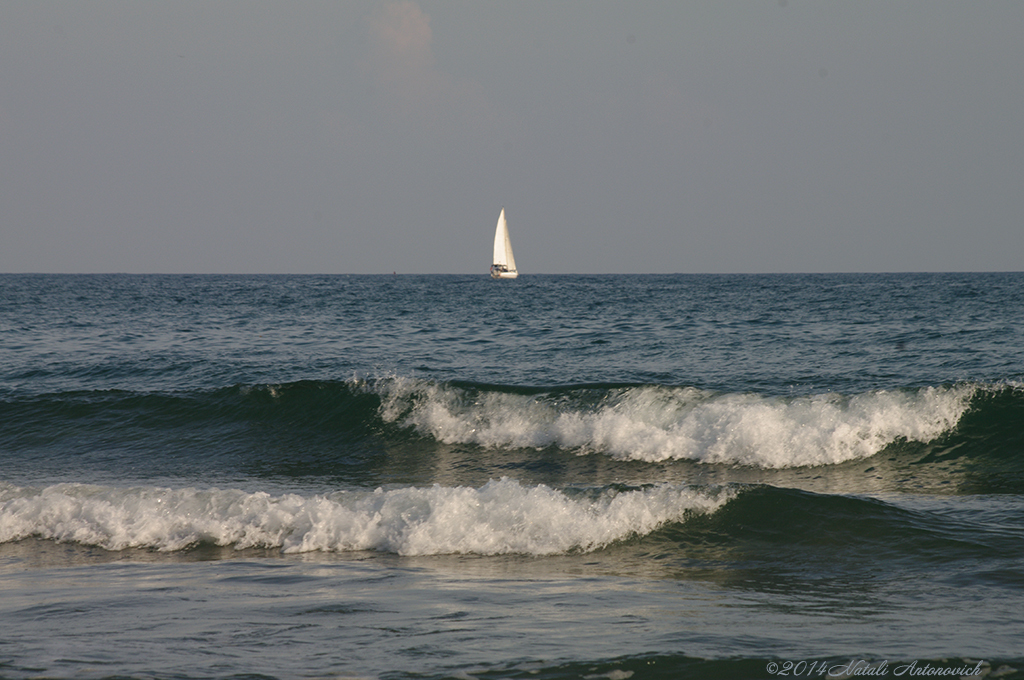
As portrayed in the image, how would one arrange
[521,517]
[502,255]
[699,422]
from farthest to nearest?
[502,255] < [699,422] < [521,517]

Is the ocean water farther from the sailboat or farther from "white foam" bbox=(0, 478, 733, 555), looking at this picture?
the sailboat

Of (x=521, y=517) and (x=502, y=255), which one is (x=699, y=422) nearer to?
(x=521, y=517)

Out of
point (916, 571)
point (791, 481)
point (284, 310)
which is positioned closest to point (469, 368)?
point (791, 481)

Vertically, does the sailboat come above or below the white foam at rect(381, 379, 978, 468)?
above

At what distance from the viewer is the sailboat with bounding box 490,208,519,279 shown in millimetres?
96312

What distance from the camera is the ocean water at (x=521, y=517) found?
15.3 ft

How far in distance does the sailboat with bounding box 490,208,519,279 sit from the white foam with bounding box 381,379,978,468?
273 ft

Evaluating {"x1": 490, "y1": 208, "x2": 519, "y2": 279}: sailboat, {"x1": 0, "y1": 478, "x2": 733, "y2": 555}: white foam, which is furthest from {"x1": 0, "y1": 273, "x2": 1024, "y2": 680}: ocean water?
{"x1": 490, "y1": 208, "x2": 519, "y2": 279}: sailboat

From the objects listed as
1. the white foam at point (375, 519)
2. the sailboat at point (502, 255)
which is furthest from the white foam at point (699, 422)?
the sailboat at point (502, 255)

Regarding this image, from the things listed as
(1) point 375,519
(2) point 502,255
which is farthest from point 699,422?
(2) point 502,255

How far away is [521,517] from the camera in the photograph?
25.1ft

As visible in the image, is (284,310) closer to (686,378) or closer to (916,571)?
(686,378)

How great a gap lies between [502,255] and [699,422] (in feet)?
287

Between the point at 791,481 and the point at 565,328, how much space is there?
1743cm
